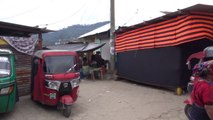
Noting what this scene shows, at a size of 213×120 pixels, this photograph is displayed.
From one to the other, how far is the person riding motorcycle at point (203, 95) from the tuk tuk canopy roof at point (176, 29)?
6.42m

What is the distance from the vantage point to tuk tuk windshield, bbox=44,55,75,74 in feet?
27.7

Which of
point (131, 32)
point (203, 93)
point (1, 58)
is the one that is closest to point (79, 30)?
point (131, 32)

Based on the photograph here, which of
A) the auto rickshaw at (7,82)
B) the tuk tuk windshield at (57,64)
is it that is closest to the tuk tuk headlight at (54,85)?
the tuk tuk windshield at (57,64)

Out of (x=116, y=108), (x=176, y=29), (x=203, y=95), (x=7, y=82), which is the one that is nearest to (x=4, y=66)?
(x=7, y=82)

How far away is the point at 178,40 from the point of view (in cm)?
1022

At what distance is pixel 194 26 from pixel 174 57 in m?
1.67

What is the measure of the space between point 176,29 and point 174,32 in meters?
0.18

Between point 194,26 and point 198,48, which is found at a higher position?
point 194,26

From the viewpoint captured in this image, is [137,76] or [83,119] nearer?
[83,119]

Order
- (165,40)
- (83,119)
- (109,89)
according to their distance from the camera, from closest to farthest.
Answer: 1. (83,119)
2. (165,40)
3. (109,89)

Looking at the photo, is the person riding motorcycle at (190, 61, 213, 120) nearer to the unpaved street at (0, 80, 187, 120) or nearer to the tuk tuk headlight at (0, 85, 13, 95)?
the unpaved street at (0, 80, 187, 120)

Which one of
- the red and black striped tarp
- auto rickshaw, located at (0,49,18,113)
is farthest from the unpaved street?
the red and black striped tarp

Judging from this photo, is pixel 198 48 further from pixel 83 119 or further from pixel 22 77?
pixel 22 77

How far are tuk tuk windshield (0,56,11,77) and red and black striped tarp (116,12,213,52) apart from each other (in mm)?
6144
